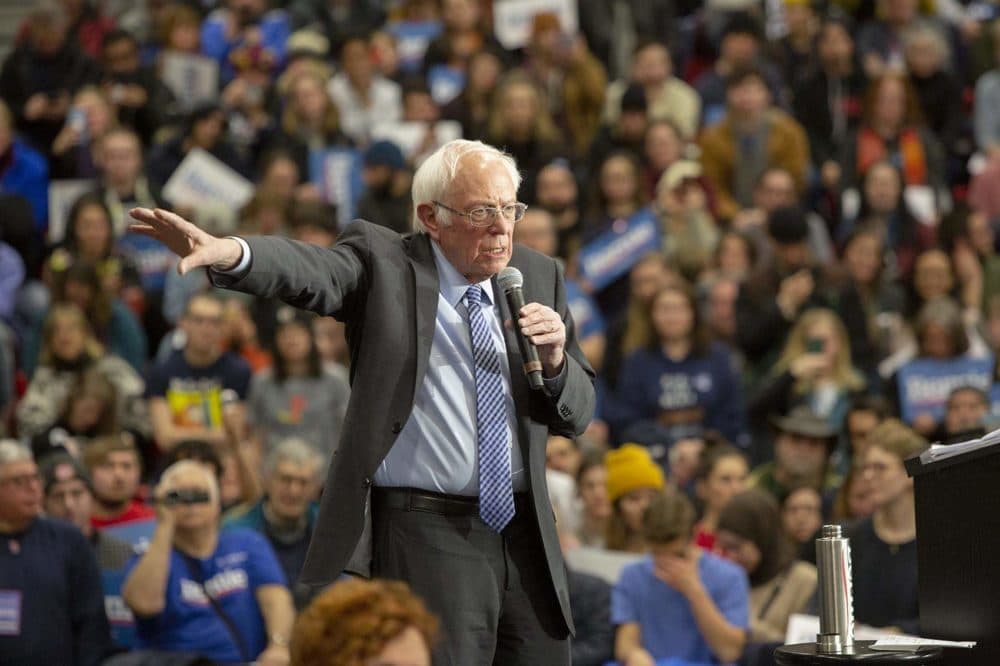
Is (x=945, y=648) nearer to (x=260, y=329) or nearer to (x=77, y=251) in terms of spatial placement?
(x=260, y=329)

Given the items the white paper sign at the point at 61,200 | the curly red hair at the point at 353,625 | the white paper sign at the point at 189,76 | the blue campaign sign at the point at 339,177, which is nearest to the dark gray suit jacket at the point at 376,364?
the curly red hair at the point at 353,625

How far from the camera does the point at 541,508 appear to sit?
3906mm

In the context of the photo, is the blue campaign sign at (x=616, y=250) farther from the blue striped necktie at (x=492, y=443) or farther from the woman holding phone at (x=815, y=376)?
the blue striped necktie at (x=492, y=443)

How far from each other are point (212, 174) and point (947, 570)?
810 cm

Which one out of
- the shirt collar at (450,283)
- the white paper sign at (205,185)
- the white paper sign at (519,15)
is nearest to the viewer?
the shirt collar at (450,283)

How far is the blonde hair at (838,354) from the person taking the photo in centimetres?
905

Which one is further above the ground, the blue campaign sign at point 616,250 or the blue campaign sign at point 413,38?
the blue campaign sign at point 413,38

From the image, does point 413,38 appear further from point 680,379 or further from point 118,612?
point 118,612

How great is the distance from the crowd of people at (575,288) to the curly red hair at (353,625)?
1.35 meters

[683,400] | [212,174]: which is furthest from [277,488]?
[212,174]

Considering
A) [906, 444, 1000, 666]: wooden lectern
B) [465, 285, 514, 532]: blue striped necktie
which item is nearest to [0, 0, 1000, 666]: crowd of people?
[465, 285, 514, 532]: blue striped necktie

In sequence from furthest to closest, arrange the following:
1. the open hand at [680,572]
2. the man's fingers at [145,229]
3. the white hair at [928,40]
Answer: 1. the white hair at [928,40]
2. the open hand at [680,572]
3. the man's fingers at [145,229]

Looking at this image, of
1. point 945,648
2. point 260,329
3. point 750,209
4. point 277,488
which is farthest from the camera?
point 750,209

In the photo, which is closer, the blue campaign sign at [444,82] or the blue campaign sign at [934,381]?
the blue campaign sign at [934,381]
